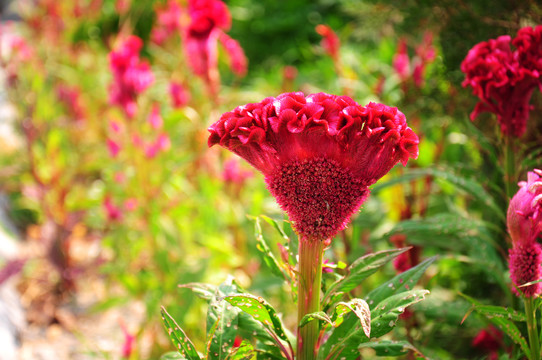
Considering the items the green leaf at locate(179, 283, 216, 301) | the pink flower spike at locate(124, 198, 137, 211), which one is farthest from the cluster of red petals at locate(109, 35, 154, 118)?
the green leaf at locate(179, 283, 216, 301)

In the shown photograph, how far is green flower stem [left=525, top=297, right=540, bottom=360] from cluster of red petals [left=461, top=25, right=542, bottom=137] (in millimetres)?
376

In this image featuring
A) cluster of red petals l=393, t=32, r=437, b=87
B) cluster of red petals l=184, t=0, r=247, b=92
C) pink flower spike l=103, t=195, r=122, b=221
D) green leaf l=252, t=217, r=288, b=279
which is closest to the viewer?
green leaf l=252, t=217, r=288, b=279

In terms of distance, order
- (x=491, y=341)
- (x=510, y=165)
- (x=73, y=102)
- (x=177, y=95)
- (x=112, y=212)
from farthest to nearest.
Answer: (x=73, y=102) < (x=177, y=95) < (x=112, y=212) < (x=491, y=341) < (x=510, y=165)

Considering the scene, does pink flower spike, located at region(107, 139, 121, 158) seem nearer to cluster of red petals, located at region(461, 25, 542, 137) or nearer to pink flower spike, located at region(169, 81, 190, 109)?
pink flower spike, located at region(169, 81, 190, 109)

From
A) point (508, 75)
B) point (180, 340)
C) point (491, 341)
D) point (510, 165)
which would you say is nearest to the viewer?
point (180, 340)

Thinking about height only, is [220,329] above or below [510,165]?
below

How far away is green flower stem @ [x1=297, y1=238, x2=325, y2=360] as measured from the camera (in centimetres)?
75

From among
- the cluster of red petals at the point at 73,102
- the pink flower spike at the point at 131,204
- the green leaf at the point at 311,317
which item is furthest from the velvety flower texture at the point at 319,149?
the cluster of red petals at the point at 73,102

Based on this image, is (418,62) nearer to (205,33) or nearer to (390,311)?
(205,33)

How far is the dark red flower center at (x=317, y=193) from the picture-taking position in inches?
27.3

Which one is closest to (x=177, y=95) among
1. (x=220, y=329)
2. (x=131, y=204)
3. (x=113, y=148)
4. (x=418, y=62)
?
(x=113, y=148)

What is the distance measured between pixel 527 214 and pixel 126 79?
1.62 m

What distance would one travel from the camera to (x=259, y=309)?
77 centimetres

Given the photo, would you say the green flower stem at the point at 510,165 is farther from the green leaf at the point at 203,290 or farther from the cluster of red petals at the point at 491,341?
the green leaf at the point at 203,290
